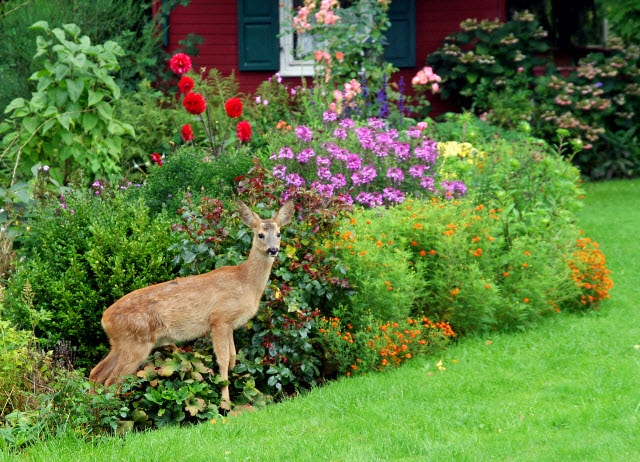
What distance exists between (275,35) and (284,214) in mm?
9817

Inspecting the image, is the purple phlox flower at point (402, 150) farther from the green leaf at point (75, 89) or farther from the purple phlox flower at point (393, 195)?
the green leaf at point (75, 89)

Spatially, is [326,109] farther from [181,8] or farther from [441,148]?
[181,8]

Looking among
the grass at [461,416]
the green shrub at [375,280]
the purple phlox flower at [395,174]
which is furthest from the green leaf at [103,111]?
the grass at [461,416]

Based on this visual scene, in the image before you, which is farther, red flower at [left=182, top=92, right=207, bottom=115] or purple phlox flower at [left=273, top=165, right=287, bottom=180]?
red flower at [left=182, top=92, right=207, bottom=115]

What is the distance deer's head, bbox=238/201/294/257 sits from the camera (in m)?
6.45

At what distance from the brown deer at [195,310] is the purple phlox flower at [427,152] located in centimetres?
320

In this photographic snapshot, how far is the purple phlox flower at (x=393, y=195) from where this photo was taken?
9250mm

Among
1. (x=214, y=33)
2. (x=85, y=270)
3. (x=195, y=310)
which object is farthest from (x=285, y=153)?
(x=214, y=33)

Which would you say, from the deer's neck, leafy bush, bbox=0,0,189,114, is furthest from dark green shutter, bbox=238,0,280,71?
the deer's neck

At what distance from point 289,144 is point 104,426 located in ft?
14.0

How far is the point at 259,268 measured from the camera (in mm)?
6672

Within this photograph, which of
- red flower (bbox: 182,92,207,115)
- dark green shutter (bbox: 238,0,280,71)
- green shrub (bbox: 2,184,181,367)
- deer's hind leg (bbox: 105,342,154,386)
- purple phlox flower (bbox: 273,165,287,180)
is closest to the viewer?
deer's hind leg (bbox: 105,342,154,386)

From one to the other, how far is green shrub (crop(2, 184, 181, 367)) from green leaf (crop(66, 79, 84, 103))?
1717 millimetres

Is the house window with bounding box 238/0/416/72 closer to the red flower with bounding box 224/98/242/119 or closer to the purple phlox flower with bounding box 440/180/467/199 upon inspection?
the red flower with bounding box 224/98/242/119
